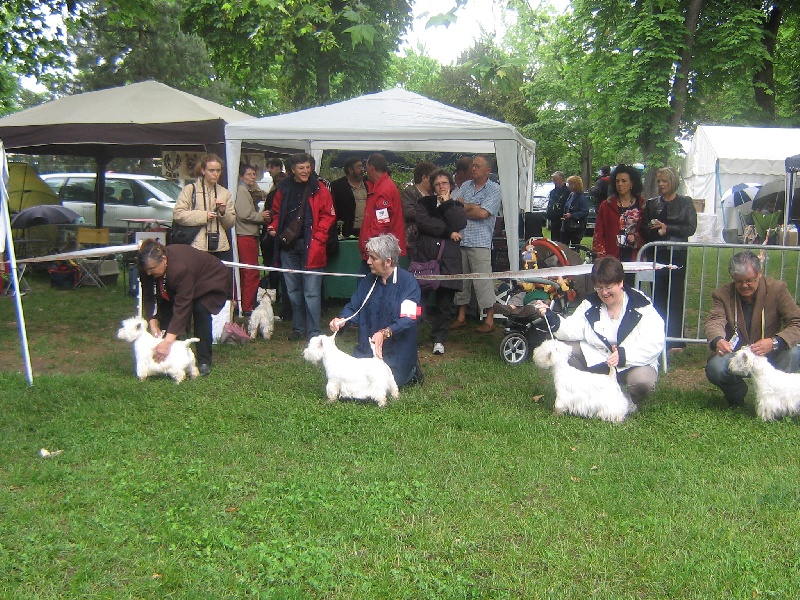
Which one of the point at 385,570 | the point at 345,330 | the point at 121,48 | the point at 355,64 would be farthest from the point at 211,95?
the point at 385,570

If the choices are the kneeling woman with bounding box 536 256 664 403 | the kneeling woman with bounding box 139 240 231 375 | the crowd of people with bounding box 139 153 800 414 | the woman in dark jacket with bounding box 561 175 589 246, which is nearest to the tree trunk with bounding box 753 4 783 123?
the woman in dark jacket with bounding box 561 175 589 246

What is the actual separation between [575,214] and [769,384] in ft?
29.0

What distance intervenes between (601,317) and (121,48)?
26.4 meters

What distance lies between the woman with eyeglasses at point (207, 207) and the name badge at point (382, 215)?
1418mm

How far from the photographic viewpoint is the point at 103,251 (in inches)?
266

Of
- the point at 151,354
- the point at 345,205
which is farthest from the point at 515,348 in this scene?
the point at 345,205


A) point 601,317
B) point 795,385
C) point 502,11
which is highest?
point 502,11

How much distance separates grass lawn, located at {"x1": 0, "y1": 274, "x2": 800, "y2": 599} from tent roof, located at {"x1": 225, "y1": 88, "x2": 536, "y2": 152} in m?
2.51

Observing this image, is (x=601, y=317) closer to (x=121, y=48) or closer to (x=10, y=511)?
(x=10, y=511)

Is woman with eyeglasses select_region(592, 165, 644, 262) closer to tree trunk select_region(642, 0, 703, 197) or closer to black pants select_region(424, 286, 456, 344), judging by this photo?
black pants select_region(424, 286, 456, 344)

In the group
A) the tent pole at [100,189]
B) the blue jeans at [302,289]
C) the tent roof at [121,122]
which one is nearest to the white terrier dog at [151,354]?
the blue jeans at [302,289]

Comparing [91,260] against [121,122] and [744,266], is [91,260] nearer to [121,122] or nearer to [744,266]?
[121,122]

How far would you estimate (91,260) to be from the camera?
1234 centimetres

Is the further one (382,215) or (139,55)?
(139,55)
